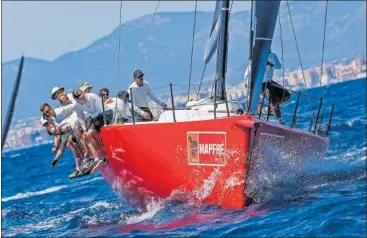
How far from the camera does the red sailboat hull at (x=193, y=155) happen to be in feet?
38.9

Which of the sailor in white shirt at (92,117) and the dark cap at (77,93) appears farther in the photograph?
the sailor in white shirt at (92,117)

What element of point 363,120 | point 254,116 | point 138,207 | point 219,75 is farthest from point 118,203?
point 363,120

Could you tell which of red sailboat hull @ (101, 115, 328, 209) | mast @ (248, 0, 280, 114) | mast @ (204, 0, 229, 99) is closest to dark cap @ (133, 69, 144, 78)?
red sailboat hull @ (101, 115, 328, 209)

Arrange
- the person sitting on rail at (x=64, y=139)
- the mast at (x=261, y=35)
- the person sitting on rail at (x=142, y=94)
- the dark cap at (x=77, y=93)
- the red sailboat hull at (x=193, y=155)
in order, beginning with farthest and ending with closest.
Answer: the person sitting on rail at (x=142, y=94)
the person sitting on rail at (x=64, y=139)
the dark cap at (x=77, y=93)
the red sailboat hull at (x=193, y=155)
the mast at (x=261, y=35)

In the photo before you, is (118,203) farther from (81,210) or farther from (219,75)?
(219,75)

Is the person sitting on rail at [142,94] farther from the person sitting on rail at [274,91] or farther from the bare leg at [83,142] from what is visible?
the person sitting on rail at [274,91]

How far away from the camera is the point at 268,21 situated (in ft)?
38.6

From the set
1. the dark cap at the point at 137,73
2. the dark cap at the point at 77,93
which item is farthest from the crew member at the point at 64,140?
the dark cap at the point at 137,73

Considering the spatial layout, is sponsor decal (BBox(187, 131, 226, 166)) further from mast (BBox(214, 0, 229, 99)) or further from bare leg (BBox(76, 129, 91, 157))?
bare leg (BBox(76, 129, 91, 157))

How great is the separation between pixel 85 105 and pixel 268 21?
3368 millimetres

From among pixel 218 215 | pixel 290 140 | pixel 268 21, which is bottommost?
pixel 218 215

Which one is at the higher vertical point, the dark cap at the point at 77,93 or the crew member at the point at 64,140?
the dark cap at the point at 77,93

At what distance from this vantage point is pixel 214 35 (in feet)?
46.3

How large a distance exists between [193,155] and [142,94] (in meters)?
2.05
